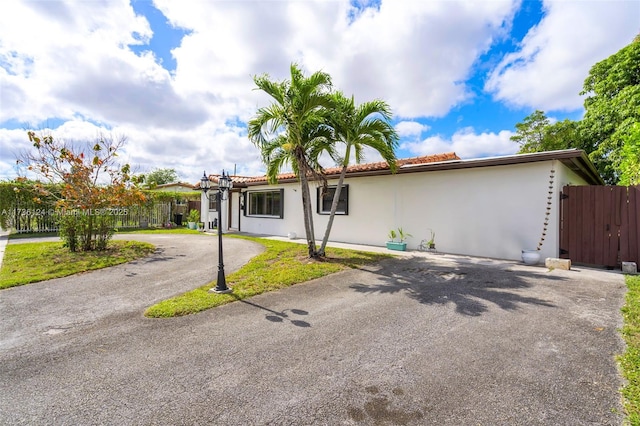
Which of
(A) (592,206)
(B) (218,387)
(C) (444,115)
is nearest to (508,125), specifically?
(C) (444,115)

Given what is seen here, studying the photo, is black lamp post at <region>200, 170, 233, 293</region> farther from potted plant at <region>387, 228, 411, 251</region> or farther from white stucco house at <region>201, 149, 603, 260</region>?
white stucco house at <region>201, 149, 603, 260</region>

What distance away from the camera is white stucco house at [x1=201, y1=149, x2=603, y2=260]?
8031mm

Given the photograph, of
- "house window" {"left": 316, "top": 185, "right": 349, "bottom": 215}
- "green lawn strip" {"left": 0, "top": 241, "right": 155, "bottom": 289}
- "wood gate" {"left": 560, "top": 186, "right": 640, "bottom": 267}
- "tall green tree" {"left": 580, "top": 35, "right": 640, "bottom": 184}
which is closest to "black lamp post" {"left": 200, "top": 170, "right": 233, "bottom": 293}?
"green lawn strip" {"left": 0, "top": 241, "right": 155, "bottom": 289}

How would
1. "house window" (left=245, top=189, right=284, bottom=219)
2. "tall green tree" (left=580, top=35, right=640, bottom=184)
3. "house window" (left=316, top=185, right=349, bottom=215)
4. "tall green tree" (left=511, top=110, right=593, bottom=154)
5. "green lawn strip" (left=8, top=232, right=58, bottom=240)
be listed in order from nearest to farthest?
1. "house window" (left=316, top=185, right=349, bottom=215)
2. "green lawn strip" (left=8, top=232, right=58, bottom=240)
3. "house window" (left=245, top=189, right=284, bottom=219)
4. "tall green tree" (left=580, top=35, right=640, bottom=184)
5. "tall green tree" (left=511, top=110, right=593, bottom=154)

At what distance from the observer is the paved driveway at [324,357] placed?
7.88ft

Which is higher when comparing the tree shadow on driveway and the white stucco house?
the white stucco house

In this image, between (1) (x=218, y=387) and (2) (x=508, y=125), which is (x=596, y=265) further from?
(2) (x=508, y=125)

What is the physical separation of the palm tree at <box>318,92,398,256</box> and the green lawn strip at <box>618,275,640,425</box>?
5759 millimetres

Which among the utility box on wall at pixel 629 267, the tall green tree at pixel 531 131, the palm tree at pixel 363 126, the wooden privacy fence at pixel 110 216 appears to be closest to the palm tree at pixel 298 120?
the palm tree at pixel 363 126

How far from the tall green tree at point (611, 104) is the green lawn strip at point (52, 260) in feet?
71.2

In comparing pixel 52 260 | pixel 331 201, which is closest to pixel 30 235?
pixel 52 260

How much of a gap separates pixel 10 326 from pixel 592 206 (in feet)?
40.6

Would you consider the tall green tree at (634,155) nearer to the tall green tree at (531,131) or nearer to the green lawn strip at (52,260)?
the green lawn strip at (52,260)

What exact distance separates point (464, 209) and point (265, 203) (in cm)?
962
